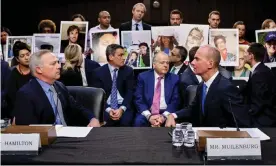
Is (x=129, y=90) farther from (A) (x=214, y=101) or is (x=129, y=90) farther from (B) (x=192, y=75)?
(A) (x=214, y=101)

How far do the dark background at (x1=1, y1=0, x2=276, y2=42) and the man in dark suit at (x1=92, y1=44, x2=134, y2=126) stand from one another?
3.29 meters

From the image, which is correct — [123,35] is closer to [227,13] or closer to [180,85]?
[180,85]

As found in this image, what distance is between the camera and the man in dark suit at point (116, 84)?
4.25 m

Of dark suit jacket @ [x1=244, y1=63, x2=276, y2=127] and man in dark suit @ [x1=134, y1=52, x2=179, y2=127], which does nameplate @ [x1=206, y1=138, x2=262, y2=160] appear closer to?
man in dark suit @ [x1=134, y1=52, x2=179, y2=127]

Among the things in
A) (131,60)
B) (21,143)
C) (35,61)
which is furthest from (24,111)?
(131,60)

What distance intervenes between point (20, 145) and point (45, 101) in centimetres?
91

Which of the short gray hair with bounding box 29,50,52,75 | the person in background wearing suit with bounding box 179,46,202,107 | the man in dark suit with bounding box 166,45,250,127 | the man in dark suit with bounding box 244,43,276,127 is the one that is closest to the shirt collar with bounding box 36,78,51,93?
the short gray hair with bounding box 29,50,52,75

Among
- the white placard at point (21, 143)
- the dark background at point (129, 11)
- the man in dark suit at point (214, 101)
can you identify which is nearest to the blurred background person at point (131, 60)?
the man in dark suit at point (214, 101)

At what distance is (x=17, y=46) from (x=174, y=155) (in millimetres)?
3320

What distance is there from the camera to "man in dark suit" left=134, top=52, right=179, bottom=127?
4082 mm

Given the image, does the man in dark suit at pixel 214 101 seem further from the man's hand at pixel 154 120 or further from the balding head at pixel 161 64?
the balding head at pixel 161 64

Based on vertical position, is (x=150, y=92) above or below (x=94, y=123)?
above

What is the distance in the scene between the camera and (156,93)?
4.15 metres

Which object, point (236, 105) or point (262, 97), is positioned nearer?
point (236, 105)
